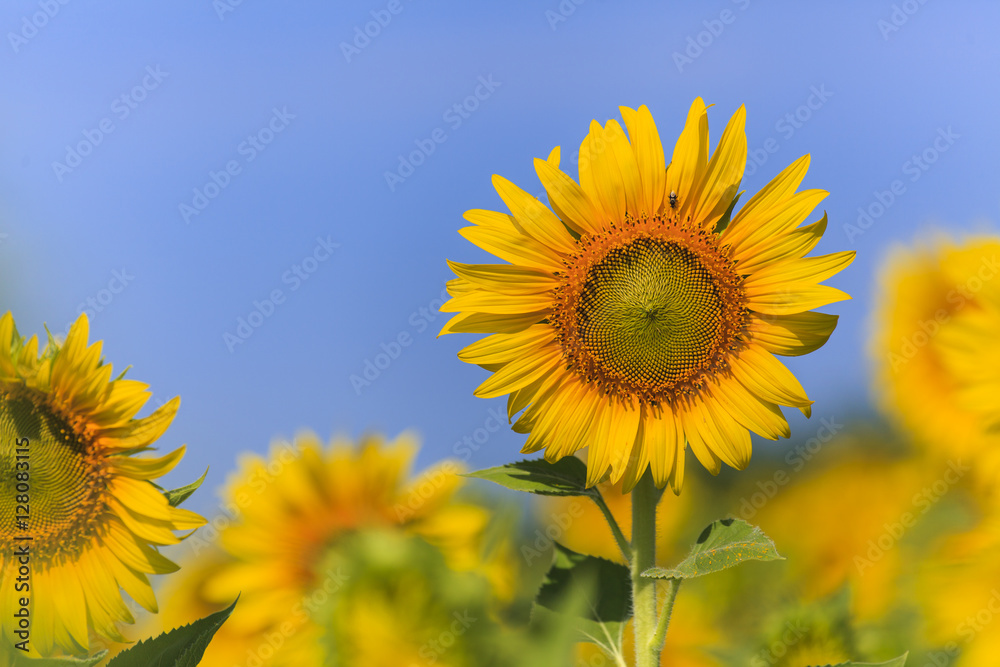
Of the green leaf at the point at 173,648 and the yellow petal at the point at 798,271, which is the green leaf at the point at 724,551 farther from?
the green leaf at the point at 173,648

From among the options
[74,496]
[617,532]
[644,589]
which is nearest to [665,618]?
[644,589]

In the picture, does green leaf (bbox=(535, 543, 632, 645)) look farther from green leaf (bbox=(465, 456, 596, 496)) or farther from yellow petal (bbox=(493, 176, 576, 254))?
yellow petal (bbox=(493, 176, 576, 254))

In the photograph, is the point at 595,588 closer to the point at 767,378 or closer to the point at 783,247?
the point at 767,378

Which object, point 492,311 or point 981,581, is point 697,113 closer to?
point 492,311

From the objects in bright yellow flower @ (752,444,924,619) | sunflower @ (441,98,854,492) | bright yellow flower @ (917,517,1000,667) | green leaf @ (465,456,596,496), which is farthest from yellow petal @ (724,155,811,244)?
bright yellow flower @ (917,517,1000,667)

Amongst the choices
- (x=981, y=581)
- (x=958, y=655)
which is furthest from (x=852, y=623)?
(x=981, y=581)

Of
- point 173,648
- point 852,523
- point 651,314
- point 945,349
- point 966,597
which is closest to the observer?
point 173,648
